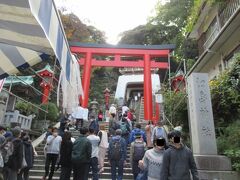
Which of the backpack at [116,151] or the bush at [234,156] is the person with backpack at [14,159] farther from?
the bush at [234,156]

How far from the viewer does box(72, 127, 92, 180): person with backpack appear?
5.98 metres

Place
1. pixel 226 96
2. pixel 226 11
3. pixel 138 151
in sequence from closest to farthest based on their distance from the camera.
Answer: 1. pixel 138 151
2. pixel 226 96
3. pixel 226 11

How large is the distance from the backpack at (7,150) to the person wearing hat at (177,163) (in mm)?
2784

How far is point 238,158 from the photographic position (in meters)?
6.28

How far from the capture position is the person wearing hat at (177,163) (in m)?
4.02

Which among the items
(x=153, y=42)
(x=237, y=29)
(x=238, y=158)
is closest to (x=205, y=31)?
(x=237, y=29)

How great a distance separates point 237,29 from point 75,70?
886 cm

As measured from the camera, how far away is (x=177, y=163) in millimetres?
4051

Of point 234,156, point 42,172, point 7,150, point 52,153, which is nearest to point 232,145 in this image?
point 234,156

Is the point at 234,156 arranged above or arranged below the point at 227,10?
below

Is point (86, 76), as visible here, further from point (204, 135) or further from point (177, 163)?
point (177, 163)

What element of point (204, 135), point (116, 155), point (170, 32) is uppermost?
point (170, 32)

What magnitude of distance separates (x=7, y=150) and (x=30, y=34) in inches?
126

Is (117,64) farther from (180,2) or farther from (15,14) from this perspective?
(15,14)
